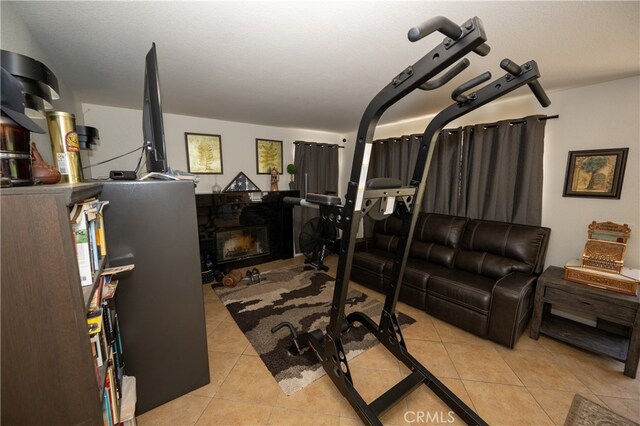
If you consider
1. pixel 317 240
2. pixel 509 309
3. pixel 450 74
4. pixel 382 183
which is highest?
pixel 450 74

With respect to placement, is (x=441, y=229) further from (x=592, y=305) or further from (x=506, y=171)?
(x=592, y=305)

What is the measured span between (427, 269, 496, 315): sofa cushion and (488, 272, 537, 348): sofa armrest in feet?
0.22

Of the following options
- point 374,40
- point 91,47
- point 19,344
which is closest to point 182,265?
point 19,344

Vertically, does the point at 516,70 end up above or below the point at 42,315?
above

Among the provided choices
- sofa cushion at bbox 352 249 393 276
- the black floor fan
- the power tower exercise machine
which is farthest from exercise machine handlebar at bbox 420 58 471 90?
the black floor fan

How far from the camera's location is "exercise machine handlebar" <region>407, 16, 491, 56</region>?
0.67m

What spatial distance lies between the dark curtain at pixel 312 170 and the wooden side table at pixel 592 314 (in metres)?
2.90

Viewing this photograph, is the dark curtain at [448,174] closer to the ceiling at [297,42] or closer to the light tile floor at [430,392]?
the ceiling at [297,42]

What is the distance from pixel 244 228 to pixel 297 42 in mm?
2788

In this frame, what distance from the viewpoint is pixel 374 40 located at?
55.7 inches

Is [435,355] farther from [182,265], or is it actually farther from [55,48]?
[55,48]

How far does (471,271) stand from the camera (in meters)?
2.50

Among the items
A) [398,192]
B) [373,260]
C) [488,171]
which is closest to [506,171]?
[488,171]

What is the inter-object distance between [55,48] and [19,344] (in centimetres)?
179
